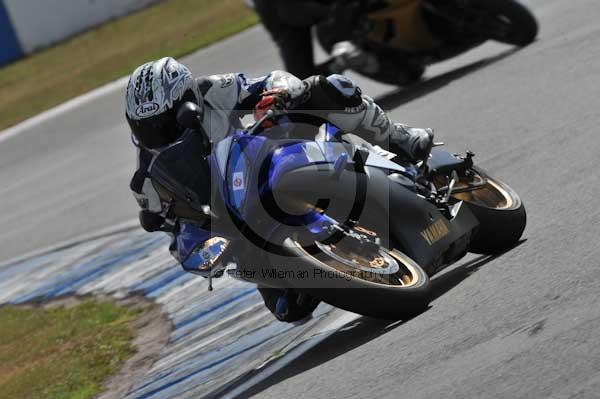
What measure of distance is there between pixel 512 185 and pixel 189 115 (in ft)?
8.68

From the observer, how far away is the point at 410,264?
5.54 meters

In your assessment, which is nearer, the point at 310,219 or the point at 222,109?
the point at 310,219

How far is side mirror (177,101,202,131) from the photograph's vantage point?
17.8 ft

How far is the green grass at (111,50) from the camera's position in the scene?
18047 millimetres

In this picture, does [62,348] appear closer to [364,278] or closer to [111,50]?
[364,278]

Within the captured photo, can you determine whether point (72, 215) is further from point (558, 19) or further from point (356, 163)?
point (356, 163)

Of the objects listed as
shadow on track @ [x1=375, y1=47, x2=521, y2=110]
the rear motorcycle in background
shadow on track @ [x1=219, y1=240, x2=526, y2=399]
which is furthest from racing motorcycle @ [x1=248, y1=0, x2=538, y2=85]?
shadow on track @ [x1=219, y1=240, x2=526, y2=399]

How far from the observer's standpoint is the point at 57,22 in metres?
22.6

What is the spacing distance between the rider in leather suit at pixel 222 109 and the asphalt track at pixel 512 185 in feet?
2.42

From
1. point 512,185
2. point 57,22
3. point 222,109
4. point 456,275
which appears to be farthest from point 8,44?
point 456,275

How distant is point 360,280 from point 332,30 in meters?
6.26

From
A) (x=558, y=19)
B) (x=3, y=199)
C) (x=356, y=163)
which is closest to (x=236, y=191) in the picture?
(x=356, y=163)

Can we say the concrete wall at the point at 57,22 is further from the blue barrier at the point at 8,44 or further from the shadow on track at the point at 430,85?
the shadow on track at the point at 430,85

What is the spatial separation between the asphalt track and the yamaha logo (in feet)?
4.48
